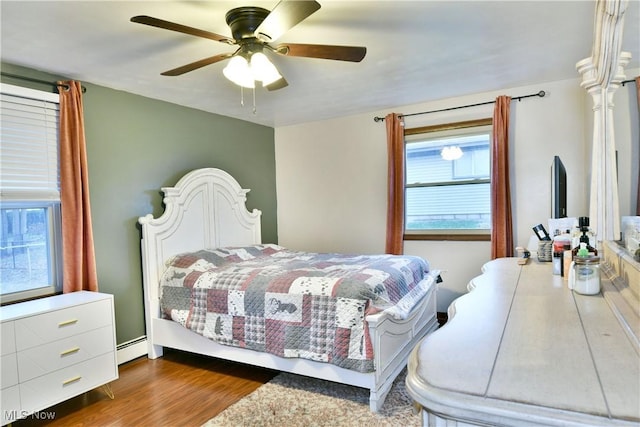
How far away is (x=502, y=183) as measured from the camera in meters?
3.61

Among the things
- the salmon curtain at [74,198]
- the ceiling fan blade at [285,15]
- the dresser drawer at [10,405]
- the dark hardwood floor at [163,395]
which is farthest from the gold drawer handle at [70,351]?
the ceiling fan blade at [285,15]

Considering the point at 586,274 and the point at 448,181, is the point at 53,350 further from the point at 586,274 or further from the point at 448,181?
the point at 448,181

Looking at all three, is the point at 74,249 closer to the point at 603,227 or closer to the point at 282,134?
the point at 282,134

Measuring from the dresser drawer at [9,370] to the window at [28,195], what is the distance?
Answer: 0.65 metres

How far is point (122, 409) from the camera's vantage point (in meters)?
2.45

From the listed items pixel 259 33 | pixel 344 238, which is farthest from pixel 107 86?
pixel 344 238

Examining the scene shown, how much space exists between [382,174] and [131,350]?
10.1 ft

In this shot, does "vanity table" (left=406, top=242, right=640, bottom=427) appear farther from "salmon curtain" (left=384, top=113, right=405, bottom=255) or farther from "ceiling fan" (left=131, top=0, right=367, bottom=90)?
"salmon curtain" (left=384, top=113, right=405, bottom=255)

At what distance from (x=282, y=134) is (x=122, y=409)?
3.59 metres

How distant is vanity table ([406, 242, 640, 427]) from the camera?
0.64 m

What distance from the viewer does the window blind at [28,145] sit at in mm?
2578

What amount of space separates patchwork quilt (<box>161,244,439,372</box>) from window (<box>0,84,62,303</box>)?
901 millimetres

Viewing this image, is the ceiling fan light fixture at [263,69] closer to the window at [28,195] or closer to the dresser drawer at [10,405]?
the window at [28,195]

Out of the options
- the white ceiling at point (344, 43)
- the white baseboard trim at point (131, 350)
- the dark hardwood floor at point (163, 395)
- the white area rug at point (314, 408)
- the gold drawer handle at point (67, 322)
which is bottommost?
the dark hardwood floor at point (163, 395)
